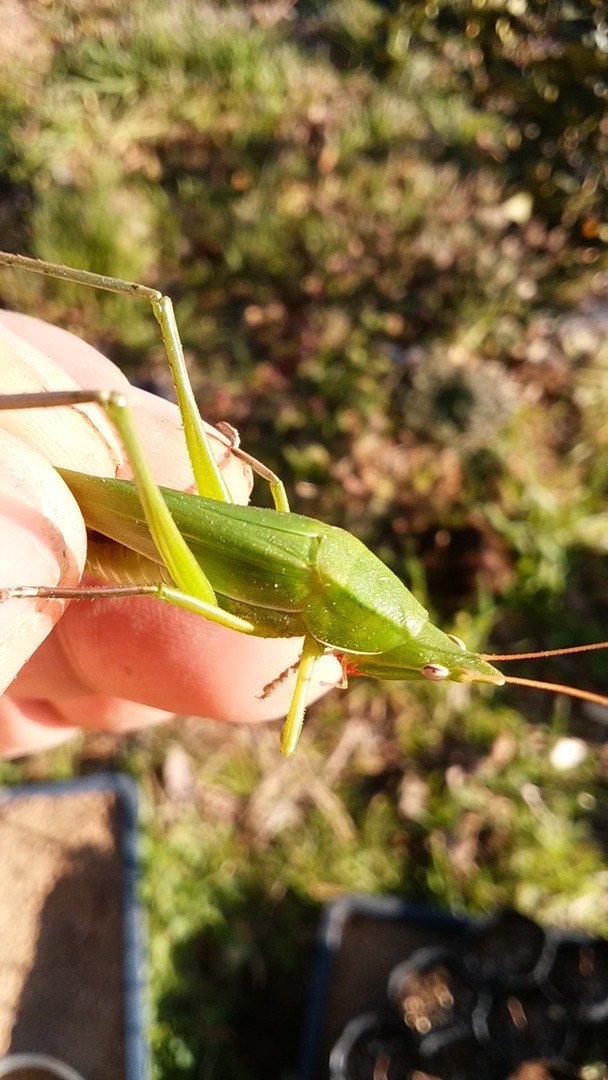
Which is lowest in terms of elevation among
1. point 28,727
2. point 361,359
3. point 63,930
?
point 63,930

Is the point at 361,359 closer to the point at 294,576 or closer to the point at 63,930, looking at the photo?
the point at 294,576

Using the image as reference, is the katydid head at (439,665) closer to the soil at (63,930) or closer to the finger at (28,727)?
the finger at (28,727)

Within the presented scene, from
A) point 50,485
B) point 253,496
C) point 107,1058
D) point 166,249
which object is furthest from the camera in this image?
point 166,249

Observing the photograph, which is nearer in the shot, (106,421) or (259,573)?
(259,573)

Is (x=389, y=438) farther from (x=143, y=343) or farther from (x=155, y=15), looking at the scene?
(x=155, y=15)

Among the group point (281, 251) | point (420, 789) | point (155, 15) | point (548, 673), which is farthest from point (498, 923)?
point (155, 15)

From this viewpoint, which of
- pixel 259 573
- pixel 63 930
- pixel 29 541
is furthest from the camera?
pixel 63 930

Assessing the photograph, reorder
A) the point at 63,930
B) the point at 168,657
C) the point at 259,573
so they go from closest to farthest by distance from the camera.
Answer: the point at 259,573 < the point at 168,657 < the point at 63,930

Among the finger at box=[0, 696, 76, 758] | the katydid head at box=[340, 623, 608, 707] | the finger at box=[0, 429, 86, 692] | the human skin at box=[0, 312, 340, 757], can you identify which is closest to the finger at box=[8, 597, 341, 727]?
the human skin at box=[0, 312, 340, 757]

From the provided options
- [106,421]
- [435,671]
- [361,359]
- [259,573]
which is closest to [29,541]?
[259,573]
